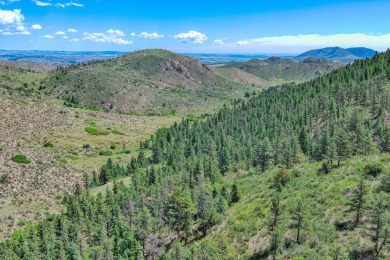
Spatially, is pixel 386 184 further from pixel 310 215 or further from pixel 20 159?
pixel 20 159

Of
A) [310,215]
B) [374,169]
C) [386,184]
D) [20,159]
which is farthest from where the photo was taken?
[20,159]

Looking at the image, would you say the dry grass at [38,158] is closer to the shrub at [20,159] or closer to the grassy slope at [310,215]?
the shrub at [20,159]

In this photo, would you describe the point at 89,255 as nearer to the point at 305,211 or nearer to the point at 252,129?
the point at 305,211

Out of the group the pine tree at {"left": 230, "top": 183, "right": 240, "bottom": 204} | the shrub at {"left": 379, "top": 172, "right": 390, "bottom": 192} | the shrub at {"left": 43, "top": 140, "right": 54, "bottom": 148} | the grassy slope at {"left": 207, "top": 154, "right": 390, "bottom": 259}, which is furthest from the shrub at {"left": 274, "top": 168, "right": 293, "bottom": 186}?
the shrub at {"left": 43, "top": 140, "right": 54, "bottom": 148}

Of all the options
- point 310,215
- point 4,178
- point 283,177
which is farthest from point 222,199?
point 4,178

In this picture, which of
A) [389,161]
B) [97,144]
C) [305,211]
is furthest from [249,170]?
[97,144]

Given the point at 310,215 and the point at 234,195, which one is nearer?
the point at 310,215
